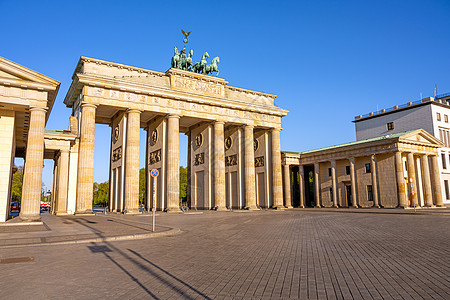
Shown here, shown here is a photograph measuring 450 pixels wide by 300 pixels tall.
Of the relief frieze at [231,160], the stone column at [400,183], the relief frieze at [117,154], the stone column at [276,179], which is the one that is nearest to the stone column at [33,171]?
the relief frieze at [117,154]

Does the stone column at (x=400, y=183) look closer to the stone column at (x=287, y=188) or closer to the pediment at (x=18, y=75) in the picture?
the stone column at (x=287, y=188)

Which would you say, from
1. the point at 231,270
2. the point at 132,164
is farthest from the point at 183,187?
the point at 231,270

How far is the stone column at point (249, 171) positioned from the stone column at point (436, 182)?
27963 mm

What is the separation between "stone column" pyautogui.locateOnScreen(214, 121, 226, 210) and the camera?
41656mm

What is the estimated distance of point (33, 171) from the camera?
20391 millimetres

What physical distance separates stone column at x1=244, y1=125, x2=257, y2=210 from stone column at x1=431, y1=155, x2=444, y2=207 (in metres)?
28.0

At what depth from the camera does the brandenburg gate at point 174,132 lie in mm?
34562

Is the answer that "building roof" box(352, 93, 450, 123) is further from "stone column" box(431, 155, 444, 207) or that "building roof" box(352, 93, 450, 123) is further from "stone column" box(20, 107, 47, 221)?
"stone column" box(20, 107, 47, 221)

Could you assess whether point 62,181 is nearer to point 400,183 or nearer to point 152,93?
point 152,93

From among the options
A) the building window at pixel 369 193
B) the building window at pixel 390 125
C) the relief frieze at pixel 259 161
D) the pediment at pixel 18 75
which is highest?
the building window at pixel 390 125

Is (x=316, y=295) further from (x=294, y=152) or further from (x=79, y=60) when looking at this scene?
(x=294, y=152)

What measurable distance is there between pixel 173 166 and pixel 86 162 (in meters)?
9.64

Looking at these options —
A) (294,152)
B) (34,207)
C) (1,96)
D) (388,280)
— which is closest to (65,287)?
(388,280)

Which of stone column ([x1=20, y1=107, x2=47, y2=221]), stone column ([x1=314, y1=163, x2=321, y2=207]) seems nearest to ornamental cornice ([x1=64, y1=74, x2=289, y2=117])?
stone column ([x1=314, y1=163, x2=321, y2=207])
